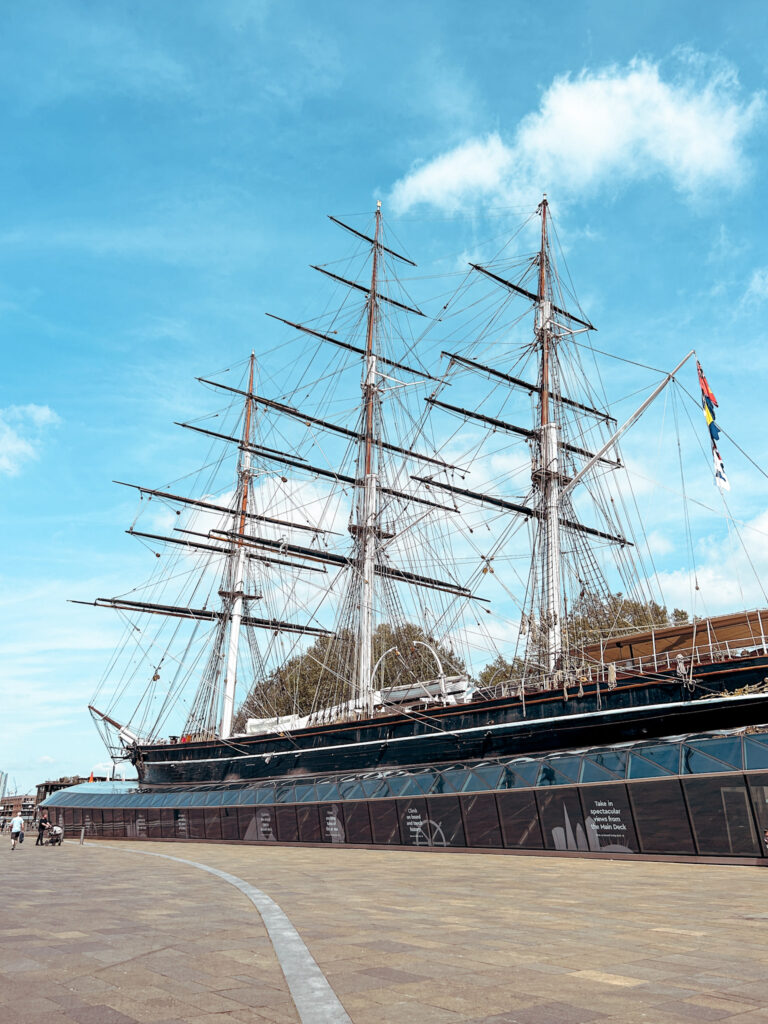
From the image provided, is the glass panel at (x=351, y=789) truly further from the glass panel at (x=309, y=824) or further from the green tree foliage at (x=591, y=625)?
the green tree foliage at (x=591, y=625)

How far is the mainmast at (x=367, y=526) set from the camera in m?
40.1

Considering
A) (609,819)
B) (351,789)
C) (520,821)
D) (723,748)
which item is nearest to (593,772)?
(609,819)

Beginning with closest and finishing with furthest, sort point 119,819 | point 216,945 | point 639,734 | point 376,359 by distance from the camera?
1. point 216,945
2. point 639,734
3. point 119,819
4. point 376,359

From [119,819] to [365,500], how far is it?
68.3 ft

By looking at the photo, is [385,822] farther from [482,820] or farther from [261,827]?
[261,827]

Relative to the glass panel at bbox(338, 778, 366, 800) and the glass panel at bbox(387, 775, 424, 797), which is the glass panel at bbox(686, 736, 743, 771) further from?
the glass panel at bbox(338, 778, 366, 800)

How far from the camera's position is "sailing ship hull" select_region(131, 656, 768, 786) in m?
23.0

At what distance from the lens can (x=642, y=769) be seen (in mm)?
17922

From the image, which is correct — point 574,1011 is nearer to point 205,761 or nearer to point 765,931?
point 765,931

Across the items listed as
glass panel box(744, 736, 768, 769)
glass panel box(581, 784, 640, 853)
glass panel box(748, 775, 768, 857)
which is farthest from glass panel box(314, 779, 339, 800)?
glass panel box(748, 775, 768, 857)

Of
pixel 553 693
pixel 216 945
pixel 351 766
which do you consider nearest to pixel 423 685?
pixel 351 766

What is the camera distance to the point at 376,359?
167 ft

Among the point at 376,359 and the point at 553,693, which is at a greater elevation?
the point at 376,359

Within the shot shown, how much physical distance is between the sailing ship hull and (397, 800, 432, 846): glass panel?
5.64 m
